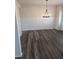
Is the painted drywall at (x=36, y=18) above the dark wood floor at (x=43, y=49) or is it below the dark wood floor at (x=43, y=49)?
above

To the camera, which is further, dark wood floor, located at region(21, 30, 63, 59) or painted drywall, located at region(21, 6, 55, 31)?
painted drywall, located at region(21, 6, 55, 31)

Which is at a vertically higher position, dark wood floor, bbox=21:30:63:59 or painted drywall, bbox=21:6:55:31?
painted drywall, bbox=21:6:55:31

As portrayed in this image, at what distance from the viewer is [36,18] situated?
1063 cm

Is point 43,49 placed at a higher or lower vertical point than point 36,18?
lower

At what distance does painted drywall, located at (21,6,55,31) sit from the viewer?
33.9 feet

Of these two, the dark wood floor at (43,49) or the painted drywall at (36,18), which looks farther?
the painted drywall at (36,18)

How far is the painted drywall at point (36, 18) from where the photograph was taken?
10328 millimetres

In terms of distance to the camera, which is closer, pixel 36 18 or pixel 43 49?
pixel 43 49
